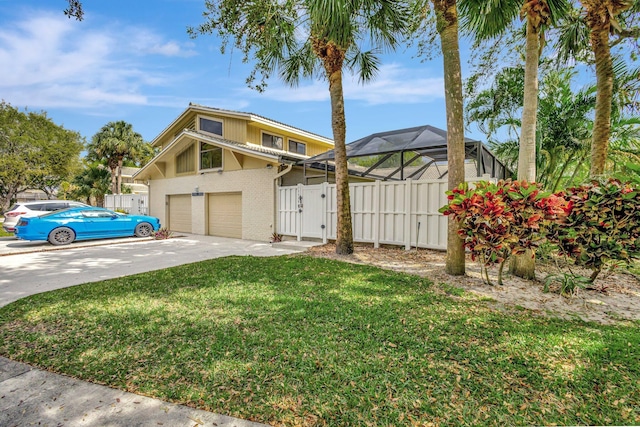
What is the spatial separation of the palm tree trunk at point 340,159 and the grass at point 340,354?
3206mm


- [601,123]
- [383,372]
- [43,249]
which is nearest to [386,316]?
[383,372]

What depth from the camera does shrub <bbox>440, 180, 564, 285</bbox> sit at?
4188mm

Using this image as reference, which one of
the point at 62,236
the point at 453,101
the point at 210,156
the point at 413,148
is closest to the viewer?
the point at 453,101

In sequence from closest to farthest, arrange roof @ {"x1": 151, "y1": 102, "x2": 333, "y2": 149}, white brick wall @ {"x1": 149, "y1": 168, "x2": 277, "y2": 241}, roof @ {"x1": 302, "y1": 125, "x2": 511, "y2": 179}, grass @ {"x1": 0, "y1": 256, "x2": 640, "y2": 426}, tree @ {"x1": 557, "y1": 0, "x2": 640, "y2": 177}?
grass @ {"x1": 0, "y1": 256, "x2": 640, "y2": 426} → tree @ {"x1": 557, "y1": 0, "x2": 640, "y2": 177} → roof @ {"x1": 302, "y1": 125, "x2": 511, "y2": 179} → white brick wall @ {"x1": 149, "y1": 168, "x2": 277, "y2": 241} → roof @ {"x1": 151, "y1": 102, "x2": 333, "y2": 149}

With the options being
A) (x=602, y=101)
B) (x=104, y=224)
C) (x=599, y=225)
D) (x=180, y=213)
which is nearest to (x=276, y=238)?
(x=104, y=224)

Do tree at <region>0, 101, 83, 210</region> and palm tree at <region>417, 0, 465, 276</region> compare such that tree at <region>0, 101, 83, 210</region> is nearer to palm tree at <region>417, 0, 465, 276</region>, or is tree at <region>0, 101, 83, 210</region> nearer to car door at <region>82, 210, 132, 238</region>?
car door at <region>82, 210, 132, 238</region>

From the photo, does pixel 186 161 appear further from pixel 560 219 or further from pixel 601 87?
pixel 601 87

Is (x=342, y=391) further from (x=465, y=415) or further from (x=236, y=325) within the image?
(x=236, y=325)

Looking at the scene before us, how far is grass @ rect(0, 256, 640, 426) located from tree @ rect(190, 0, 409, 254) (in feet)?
14.1

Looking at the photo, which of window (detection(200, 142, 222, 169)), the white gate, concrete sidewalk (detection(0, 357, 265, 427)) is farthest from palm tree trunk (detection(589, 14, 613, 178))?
window (detection(200, 142, 222, 169))

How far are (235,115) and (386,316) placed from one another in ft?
41.3

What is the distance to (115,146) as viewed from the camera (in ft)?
80.0

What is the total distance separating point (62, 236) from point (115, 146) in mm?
16850

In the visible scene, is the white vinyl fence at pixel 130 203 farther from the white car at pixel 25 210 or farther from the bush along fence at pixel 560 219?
the bush along fence at pixel 560 219
